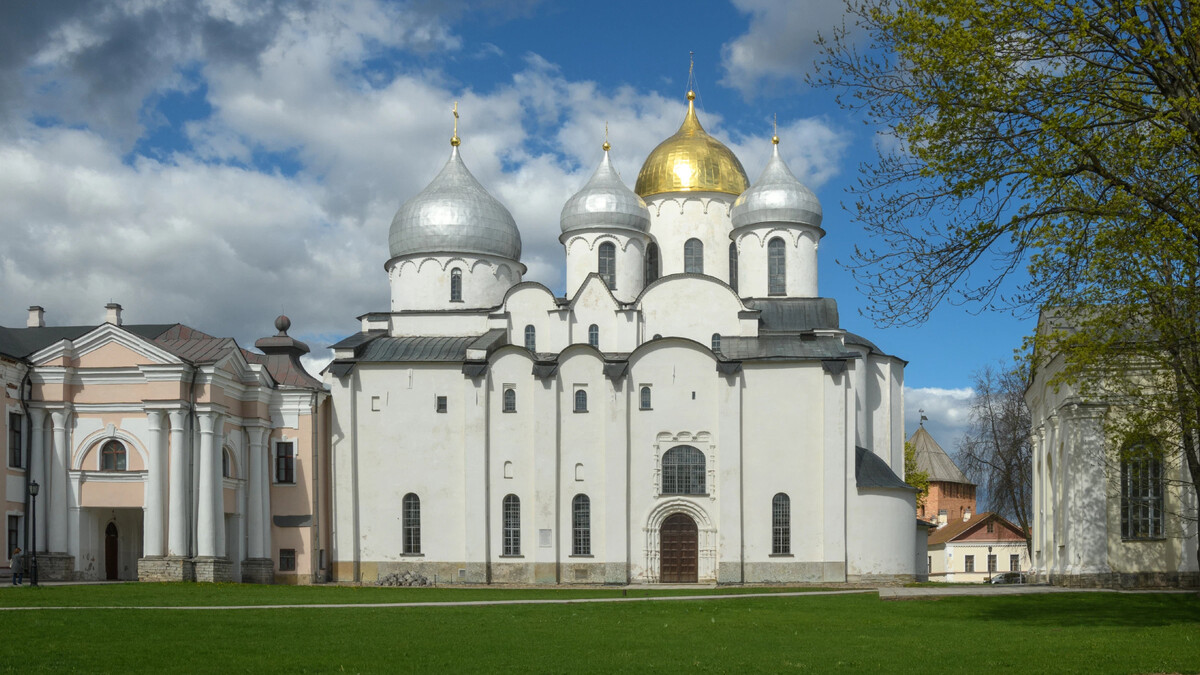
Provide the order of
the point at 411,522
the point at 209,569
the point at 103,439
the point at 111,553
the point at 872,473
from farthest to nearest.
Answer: the point at 411,522, the point at 872,473, the point at 111,553, the point at 103,439, the point at 209,569

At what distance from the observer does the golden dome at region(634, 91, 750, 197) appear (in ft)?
164

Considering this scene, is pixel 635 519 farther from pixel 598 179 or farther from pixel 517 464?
pixel 598 179

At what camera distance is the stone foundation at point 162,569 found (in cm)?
3759

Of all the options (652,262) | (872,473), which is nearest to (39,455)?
(652,262)

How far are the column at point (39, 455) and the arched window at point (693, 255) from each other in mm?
22048

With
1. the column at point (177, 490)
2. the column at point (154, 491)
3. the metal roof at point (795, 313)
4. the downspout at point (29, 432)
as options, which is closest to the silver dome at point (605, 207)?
the metal roof at point (795, 313)

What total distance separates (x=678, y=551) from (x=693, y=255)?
11.9 metres

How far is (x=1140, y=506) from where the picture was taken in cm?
3497

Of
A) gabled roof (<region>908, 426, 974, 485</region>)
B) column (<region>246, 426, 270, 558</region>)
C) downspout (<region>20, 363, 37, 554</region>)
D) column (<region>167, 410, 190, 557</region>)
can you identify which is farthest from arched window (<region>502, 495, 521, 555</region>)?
gabled roof (<region>908, 426, 974, 485</region>)

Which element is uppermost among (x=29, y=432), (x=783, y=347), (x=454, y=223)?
(x=454, y=223)

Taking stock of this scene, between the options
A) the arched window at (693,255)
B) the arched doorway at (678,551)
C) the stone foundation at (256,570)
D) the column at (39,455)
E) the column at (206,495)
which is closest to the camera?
the column at (39,455)

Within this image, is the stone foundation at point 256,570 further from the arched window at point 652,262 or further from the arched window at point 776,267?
the arched window at point 776,267

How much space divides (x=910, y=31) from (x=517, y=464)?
25956 mm

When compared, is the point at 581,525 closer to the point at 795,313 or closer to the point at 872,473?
the point at 872,473
